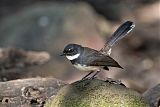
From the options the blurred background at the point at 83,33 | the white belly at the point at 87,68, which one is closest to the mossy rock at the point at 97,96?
the white belly at the point at 87,68

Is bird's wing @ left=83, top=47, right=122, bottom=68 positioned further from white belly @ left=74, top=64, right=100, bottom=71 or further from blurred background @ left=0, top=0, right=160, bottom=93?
blurred background @ left=0, top=0, right=160, bottom=93

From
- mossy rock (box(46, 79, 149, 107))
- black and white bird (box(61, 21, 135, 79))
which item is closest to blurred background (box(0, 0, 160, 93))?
Answer: black and white bird (box(61, 21, 135, 79))

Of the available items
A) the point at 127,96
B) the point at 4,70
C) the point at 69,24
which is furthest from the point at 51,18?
the point at 127,96

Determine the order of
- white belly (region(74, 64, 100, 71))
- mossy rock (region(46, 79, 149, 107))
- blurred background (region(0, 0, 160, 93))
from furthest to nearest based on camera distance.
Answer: blurred background (region(0, 0, 160, 93))
white belly (region(74, 64, 100, 71))
mossy rock (region(46, 79, 149, 107))

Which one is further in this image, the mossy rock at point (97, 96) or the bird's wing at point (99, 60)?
the bird's wing at point (99, 60)

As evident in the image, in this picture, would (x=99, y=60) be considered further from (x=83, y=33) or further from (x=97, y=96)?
(x=83, y=33)

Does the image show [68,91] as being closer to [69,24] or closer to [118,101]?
[118,101]

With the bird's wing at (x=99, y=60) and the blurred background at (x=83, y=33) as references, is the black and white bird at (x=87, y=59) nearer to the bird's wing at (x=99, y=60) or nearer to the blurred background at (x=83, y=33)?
the bird's wing at (x=99, y=60)
